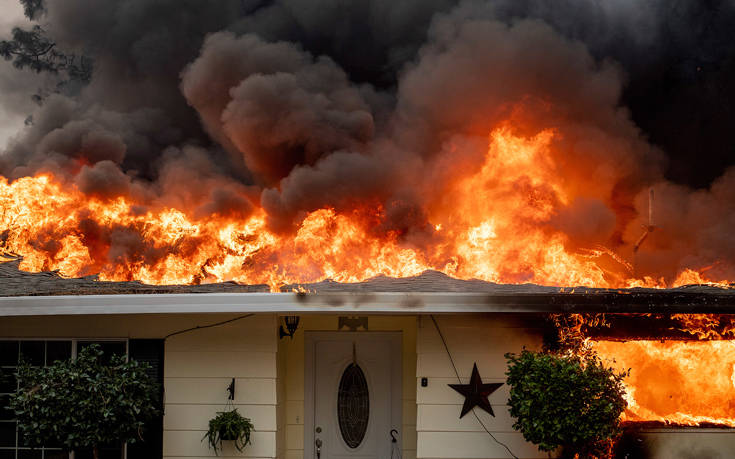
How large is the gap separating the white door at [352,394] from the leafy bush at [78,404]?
2.40 m

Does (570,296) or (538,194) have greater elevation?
(538,194)

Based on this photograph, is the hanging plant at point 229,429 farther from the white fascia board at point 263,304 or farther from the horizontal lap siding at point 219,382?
the white fascia board at point 263,304

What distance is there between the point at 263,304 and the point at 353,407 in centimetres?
241

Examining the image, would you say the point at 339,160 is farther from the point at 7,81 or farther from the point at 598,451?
the point at 7,81

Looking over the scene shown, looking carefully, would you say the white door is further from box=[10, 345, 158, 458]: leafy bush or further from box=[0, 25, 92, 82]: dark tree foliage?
box=[0, 25, 92, 82]: dark tree foliage

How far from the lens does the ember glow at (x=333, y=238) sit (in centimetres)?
1294

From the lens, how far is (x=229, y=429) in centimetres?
729

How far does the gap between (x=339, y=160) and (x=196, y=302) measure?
10.5 meters

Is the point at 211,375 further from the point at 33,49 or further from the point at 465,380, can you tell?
the point at 33,49

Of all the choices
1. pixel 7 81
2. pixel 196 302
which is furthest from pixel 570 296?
pixel 7 81

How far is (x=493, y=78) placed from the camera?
18.0 metres

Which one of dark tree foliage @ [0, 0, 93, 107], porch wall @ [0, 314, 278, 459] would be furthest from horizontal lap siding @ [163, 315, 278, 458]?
dark tree foliage @ [0, 0, 93, 107]

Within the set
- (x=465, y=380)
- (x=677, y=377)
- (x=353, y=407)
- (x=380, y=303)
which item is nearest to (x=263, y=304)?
(x=380, y=303)

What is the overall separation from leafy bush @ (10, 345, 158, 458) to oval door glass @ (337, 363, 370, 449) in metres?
2.68
